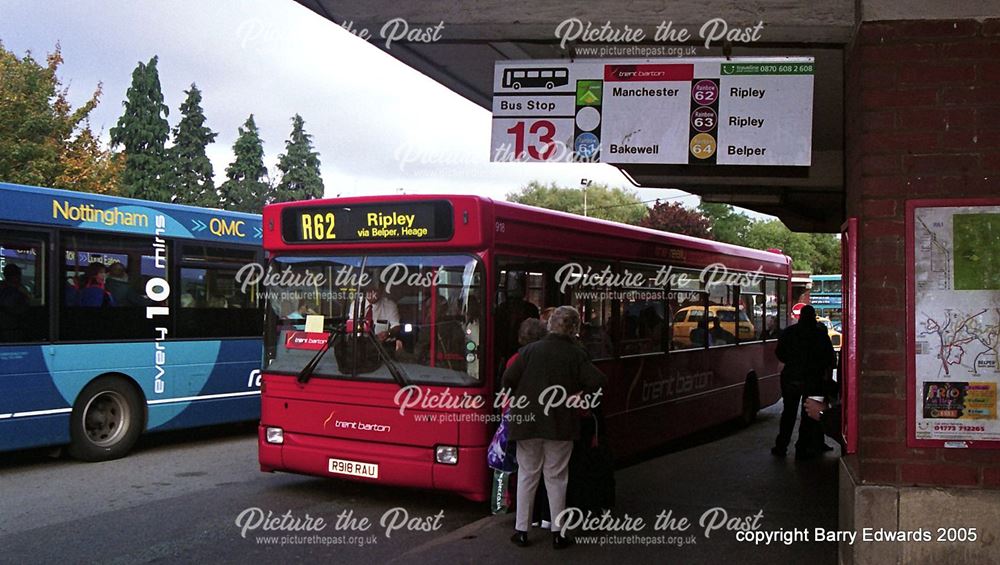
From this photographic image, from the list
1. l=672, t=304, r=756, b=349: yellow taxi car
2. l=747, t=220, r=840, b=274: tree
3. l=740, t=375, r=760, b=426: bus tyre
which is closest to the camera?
l=672, t=304, r=756, b=349: yellow taxi car

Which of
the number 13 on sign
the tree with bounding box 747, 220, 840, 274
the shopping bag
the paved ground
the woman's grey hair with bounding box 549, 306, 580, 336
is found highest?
the tree with bounding box 747, 220, 840, 274

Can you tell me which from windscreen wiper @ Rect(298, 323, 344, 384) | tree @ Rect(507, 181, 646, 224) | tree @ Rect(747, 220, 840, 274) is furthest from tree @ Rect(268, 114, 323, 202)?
windscreen wiper @ Rect(298, 323, 344, 384)

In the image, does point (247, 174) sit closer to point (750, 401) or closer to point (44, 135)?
point (44, 135)

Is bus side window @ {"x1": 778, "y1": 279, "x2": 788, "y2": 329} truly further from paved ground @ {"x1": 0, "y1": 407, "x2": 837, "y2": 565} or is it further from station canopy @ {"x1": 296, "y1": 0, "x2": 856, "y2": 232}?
station canopy @ {"x1": 296, "y1": 0, "x2": 856, "y2": 232}

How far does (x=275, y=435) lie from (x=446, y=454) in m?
1.81

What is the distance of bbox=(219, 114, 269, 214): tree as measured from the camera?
173ft

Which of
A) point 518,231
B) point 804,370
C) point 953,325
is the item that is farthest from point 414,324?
point 804,370

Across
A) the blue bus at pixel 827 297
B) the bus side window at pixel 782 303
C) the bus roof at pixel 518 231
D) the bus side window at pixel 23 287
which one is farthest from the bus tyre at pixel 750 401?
the blue bus at pixel 827 297

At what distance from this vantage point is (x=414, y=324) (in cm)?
757

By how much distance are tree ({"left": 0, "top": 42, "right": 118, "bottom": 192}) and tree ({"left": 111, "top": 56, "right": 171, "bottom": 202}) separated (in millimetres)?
15950

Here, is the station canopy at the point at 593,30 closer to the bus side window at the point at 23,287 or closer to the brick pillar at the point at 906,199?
the brick pillar at the point at 906,199

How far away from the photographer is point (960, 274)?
15.9 ft

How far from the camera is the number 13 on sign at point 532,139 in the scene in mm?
6191

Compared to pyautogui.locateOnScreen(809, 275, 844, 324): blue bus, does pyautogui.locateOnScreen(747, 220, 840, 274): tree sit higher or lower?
higher
